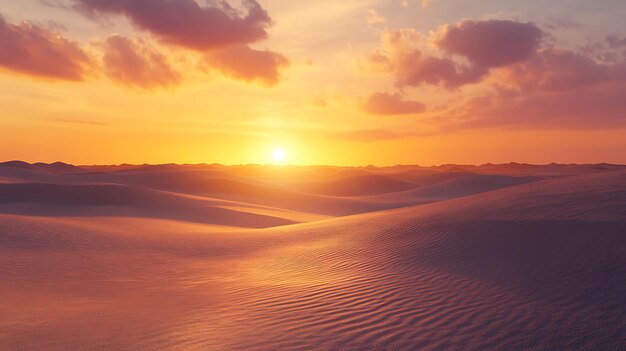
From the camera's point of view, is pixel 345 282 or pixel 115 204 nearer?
pixel 345 282

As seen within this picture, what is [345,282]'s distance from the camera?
8.34m

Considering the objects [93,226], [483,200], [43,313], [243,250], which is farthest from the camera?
[93,226]

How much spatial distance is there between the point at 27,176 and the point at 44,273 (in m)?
57.5

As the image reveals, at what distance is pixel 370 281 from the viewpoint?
8.20 metres

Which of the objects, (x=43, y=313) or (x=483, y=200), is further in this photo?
(x=483, y=200)

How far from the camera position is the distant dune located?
18.4 feet

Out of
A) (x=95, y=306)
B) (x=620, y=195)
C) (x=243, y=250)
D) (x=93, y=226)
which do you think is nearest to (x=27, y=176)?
(x=93, y=226)

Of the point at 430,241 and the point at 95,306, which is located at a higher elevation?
the point at 430,241

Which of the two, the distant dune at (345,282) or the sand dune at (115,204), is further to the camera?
the sand dune at (115,204)

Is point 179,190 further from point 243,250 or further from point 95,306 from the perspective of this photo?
point 95,306

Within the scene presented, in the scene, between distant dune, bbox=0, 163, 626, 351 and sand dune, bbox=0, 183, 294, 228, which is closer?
distant dune, bbox=0, 163, 626, 351

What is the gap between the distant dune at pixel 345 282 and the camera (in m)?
5.62

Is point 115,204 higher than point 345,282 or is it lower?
higher

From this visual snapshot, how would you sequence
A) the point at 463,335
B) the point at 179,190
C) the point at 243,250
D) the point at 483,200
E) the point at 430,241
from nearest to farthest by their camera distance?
the point at 463,335 → the point at 430,241 → the point at 243,250 → the point at 483,200 → the point at 179,190
